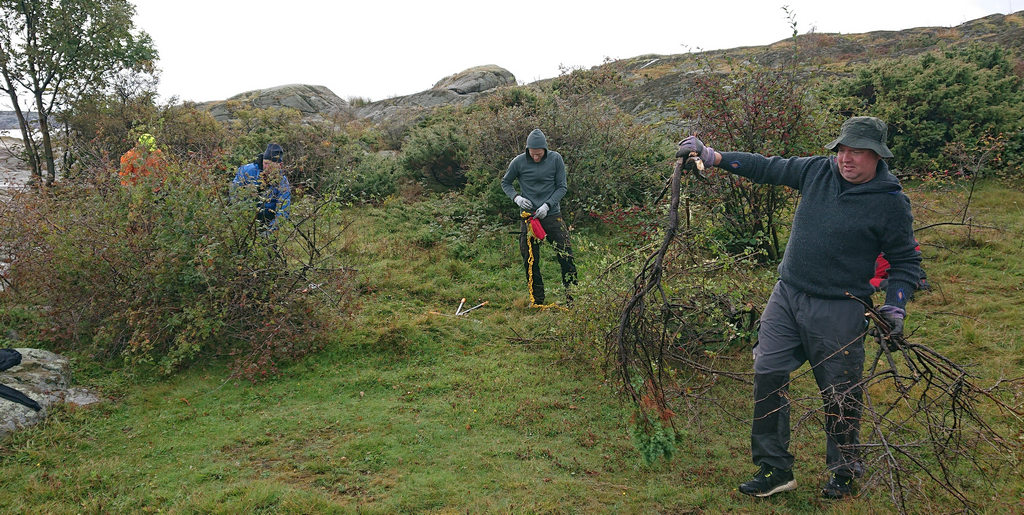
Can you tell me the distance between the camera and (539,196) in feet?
25.1

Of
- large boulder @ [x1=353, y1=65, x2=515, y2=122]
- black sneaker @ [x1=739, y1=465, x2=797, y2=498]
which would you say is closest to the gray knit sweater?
black sneaker @ [x1=739, y1=465, x2=797, y2=498]

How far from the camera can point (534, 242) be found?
7543 millimetres

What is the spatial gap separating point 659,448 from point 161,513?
2.99 meters

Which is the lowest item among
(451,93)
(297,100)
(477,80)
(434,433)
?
(434,433)

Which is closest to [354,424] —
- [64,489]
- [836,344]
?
[64,489]

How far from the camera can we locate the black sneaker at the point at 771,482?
362 centimetres

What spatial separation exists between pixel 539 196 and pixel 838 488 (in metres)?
4.88

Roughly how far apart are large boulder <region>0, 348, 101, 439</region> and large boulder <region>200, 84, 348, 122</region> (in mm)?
24379

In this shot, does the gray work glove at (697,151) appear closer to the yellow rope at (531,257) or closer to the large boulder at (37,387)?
the yellow rope at (531,257)

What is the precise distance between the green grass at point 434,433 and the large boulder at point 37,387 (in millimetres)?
126

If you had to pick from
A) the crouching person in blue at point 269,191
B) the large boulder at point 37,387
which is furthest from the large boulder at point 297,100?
the large boulder at point 37,387

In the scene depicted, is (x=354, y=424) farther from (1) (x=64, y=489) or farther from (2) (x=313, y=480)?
(1) (x=64, y=489)

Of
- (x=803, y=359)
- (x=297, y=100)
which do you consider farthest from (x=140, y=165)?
(x=297, y=100)

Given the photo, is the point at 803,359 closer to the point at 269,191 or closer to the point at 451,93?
the point at 269,191
